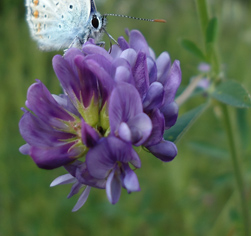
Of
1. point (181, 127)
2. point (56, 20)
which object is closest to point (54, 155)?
point (181, 127)

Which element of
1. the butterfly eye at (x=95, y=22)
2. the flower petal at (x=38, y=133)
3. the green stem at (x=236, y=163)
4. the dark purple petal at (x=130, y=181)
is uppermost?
the butterfly eye at (x=95, y=22)

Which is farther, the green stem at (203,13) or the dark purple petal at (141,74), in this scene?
the green stem at (203,13)

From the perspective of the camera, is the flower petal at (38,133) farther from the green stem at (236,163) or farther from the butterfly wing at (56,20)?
the green stem at (236,163)

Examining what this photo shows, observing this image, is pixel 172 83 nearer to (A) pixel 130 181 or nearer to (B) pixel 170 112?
(B) pixel 170 112

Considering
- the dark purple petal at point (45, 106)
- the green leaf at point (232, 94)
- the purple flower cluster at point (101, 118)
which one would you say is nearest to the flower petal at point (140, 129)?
the purple flower cluster at point (101, 118)

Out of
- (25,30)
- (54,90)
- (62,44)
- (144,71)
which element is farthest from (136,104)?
(25,30)

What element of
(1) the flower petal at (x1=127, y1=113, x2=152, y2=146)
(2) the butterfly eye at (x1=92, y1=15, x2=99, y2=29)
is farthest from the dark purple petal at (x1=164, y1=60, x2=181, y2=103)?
(2) the butterfly eye at (x1=92, y1=15, x2=99, y2=29)

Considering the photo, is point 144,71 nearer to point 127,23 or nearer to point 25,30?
point 25,30
